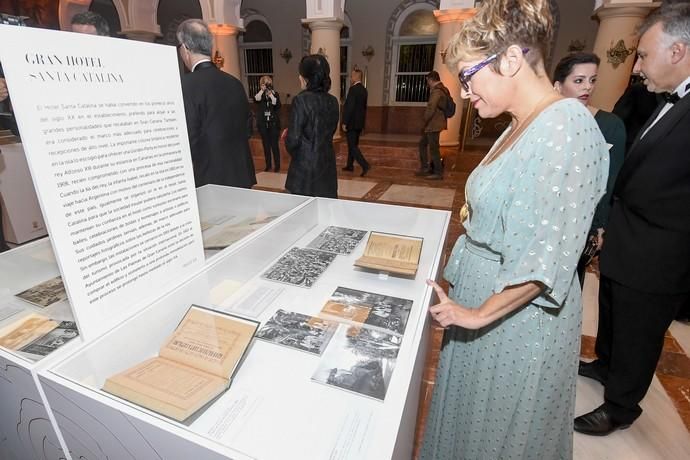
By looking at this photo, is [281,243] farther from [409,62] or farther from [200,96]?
[409,62]

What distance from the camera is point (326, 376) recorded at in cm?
Answer: 96

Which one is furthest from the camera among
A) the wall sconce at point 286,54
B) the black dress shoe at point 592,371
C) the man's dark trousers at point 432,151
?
the wall sconce at point 286,54

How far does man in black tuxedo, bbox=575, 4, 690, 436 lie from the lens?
1.31 m

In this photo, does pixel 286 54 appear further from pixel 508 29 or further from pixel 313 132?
pixel 508 29

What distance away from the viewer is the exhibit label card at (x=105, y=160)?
0.70 m

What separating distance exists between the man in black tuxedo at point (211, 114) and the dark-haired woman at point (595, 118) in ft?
6.41

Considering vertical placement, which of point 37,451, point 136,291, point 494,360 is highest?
point 136,291

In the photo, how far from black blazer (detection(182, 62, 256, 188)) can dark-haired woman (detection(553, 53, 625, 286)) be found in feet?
6.40

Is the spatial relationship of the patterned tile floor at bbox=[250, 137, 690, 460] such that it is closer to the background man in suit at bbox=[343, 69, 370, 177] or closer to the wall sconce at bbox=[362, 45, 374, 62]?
the background man in suit at bbox=[343, 69, 370, 177]

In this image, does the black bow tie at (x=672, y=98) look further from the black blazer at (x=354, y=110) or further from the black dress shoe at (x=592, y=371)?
the black blazer at (x=354, y=110)

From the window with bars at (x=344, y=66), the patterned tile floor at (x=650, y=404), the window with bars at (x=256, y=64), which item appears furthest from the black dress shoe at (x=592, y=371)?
the window with bars at (x=256, y=64)

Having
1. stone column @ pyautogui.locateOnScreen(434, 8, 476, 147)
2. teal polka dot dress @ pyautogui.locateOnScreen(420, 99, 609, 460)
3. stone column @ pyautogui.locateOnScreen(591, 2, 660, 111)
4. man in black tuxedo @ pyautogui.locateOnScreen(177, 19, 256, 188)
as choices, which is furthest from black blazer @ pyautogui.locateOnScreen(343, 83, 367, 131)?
teal polka dot dress @ pyautogui.locateOnScreen(420, 99, 609, 460)

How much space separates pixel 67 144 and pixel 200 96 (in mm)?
1750

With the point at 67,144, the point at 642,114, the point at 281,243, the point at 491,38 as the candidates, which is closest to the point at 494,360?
the point at 491,38
